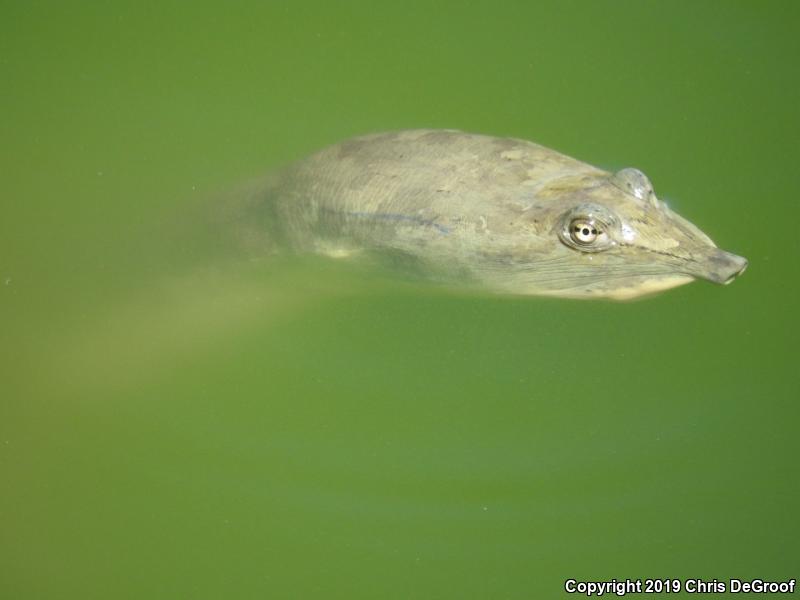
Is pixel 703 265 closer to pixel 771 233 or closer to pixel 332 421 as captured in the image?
pixel 771 233

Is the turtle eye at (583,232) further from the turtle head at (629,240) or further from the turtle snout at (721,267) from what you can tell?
the turtle snout at (721,267)

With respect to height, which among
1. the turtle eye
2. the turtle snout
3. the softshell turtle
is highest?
the softshell turtle

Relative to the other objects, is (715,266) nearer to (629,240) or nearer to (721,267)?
(721,267)

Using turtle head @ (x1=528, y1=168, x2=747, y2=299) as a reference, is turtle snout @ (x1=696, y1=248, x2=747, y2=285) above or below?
below

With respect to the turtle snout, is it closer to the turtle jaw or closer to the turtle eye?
the turtle jaw

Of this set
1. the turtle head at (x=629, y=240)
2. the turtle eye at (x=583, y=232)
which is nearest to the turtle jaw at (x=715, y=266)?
the turtle head at (x=629, y=240)

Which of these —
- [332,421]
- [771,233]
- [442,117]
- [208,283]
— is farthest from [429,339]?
[771,233]

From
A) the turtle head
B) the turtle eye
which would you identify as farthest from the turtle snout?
the turtle eye

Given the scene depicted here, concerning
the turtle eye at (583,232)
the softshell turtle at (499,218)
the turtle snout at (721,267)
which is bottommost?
the turtle snout at (721,267)
